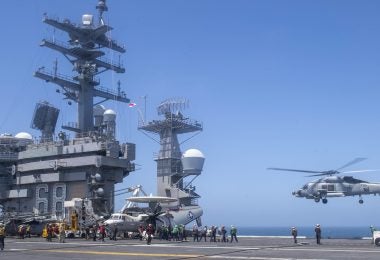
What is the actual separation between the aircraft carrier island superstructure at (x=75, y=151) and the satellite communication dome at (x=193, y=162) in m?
7.13

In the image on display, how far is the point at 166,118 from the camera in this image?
5922cm

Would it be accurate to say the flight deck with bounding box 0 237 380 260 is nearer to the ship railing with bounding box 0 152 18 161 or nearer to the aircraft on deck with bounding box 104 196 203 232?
the aircraft on deck with bounding box 104 196 203 232

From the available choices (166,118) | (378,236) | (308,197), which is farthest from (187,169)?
(378,236)

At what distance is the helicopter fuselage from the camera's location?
152ft

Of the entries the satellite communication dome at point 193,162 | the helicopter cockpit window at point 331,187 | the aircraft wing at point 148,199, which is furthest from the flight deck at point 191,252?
the satellite communication dome at point 193,162

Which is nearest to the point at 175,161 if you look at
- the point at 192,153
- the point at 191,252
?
the point at 192,153

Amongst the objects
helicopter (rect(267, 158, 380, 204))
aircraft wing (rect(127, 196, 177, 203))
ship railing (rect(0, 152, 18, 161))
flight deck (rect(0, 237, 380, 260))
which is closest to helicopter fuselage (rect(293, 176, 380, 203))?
helicopter (rect(267, 158, 380, 204))

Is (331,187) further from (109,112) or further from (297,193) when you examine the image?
(109,112)

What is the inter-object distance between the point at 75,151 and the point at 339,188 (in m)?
26.9

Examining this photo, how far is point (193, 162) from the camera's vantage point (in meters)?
55.6

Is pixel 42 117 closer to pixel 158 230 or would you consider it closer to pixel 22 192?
pixel 22 192

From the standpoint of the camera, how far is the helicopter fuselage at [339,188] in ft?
152

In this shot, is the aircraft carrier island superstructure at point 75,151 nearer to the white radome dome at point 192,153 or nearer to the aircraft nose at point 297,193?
the white radome dome at point 192,153

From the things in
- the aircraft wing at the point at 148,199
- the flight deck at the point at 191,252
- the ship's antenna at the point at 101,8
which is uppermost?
the ship's antenna at the point at 101,8
